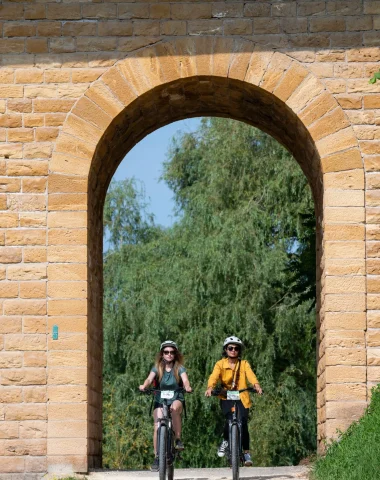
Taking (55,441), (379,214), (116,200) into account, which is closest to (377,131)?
(379,214)

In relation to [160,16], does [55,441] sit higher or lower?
lower

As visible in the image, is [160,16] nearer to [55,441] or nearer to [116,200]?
[55,441]

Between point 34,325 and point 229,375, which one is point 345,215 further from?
point 34,325

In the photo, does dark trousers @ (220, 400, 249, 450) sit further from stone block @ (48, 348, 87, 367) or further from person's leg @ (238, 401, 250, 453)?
stone block @ (48, 348, 87, 367)

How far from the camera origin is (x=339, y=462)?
11.2 metres

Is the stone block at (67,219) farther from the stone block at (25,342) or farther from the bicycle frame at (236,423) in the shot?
the bicycle frame at (236,423)

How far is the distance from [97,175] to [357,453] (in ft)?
14.2

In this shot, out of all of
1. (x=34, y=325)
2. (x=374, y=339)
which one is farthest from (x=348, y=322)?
(x=34, y=325)

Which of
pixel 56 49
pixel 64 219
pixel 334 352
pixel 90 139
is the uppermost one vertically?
pixel 56 49

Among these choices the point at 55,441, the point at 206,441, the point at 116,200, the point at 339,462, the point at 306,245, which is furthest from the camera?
the point at 116,200

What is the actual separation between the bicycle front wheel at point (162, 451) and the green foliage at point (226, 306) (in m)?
11.3

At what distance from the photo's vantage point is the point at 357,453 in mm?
10984

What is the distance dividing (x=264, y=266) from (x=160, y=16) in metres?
12.9

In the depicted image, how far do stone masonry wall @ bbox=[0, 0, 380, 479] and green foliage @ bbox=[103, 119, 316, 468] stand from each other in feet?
33.7
